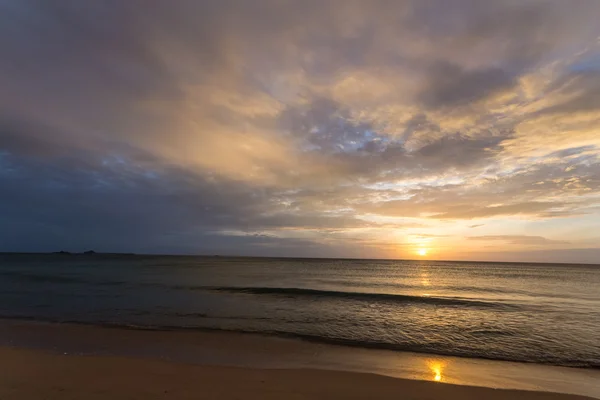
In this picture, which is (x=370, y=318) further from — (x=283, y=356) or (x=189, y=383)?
(x=189, y=383)

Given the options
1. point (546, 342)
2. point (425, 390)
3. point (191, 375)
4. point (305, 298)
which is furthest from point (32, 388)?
point (305, 298)

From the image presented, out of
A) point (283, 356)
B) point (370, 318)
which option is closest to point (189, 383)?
point (283, 356)

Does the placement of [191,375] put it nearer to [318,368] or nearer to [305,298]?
[318,368]

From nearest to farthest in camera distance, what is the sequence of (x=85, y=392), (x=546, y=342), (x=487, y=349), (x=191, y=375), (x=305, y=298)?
(x=85, y=392) → (x=191, y=375) → (x=487, y=349) → (x=546, y=342) → (x=305, y=298)

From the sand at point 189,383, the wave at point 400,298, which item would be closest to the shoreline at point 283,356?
the sand at point 189,383

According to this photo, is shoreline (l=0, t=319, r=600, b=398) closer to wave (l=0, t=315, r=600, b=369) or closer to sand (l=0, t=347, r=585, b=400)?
wave (l=0, t=315, r=600, b=369)

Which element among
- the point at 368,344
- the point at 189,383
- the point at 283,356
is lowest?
the point at 368,344

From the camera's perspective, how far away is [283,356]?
12.1m

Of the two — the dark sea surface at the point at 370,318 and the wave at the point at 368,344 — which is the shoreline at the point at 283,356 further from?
the dark sea surface at the point at 370,318

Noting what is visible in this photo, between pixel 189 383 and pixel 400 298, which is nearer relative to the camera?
pixel 189 383

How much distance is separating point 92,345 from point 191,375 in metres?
6.56

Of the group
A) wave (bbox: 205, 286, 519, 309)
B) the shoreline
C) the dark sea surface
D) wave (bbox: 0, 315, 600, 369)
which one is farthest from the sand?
wave (bbox: 205, 286, 519, 309)

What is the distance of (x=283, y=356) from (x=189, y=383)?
4.52 meters

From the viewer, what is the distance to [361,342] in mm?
14797
